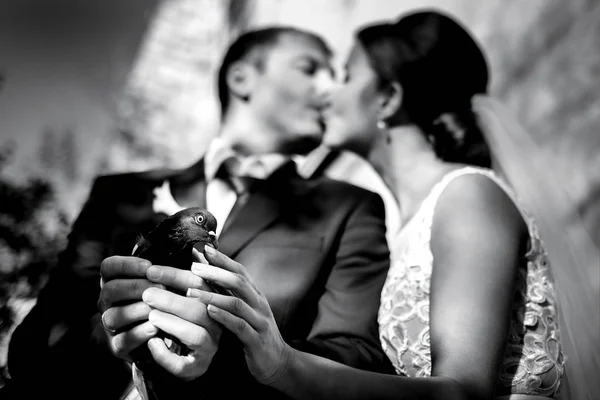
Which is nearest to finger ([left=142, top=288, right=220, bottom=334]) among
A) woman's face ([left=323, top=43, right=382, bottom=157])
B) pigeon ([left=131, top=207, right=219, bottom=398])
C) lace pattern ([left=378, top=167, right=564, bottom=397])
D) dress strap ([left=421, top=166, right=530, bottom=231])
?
pigeon ([left=131, top=207, right=219, bottom=398])

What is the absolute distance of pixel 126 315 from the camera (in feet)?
3.93

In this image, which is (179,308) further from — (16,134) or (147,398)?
(16,134)

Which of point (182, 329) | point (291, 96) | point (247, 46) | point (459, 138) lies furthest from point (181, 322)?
point (247, 46)

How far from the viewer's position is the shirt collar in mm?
2023

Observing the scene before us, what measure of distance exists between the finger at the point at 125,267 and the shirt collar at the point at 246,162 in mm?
783

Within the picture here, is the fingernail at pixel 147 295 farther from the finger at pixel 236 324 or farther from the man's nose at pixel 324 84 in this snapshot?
the man's nose at pixel 324 84

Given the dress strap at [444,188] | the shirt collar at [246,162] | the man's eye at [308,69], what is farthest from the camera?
the man's eye at [308,69]

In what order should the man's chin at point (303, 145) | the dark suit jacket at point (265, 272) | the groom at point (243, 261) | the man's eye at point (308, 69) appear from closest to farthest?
the groom at point (243, 261)
the dark suit jacket at point (265, 272)
the man's chin at point (303, 145)
the man's eye at point (308, 69)

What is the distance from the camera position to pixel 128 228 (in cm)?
183

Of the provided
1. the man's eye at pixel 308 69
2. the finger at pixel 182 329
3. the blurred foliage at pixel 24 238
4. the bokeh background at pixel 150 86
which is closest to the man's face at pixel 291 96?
the man's eye at pixel 308 69

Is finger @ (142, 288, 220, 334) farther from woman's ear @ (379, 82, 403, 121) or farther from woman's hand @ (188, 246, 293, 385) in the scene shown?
woman's ear @ (379, 82, 403, 121)

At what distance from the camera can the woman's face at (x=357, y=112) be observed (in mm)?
2215

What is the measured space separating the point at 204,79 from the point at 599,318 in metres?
1.95

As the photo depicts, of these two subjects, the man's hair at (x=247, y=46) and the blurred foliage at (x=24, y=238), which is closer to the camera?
the blurred foliage at (x=24, y=238)
